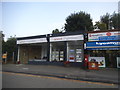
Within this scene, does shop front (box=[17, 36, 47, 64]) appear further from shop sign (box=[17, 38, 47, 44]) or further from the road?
the road

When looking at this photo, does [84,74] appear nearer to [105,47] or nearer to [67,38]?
[105,47]

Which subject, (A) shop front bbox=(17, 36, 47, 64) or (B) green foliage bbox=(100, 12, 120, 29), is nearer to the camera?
(A) shop front bbox=(17, 36, 47, 64)

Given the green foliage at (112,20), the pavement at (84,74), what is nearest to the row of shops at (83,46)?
the pavement at (84,74)

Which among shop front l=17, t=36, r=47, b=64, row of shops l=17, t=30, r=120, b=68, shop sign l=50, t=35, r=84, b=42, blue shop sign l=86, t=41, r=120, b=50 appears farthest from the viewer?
shop front l=17, t=36, r=47, b=64

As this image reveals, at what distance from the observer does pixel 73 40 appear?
17422 millimetres

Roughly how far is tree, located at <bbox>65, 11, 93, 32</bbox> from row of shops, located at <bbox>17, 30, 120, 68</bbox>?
16.1m

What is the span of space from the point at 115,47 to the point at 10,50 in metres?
20.5

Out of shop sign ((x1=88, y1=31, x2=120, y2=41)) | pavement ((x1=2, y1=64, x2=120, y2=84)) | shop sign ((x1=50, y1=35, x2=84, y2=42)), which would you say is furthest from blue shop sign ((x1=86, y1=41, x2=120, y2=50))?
pavement ((x1=2, y1=64, x2=120, y2=84))

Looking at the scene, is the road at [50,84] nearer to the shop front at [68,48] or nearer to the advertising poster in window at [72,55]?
the shop front at [68,48]

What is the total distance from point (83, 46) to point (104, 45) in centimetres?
296

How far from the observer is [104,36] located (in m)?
15.5

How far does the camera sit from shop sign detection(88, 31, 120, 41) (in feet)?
49.0

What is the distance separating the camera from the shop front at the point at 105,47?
15.0 metres

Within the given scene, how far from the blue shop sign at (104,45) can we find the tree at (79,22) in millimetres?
19841
